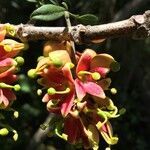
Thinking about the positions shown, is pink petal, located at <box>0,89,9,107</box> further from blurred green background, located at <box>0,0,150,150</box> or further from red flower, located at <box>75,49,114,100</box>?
blurred green background, located at <box>0,0,150,150</box>

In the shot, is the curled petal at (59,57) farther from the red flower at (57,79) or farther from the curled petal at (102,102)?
the curled petal at (102,102)

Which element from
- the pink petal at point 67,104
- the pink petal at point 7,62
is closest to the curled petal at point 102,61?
the pink petal at point 67,104

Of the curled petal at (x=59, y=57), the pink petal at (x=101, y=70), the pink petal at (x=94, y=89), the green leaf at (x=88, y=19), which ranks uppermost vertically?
the green leaf at (x=88, y=19)

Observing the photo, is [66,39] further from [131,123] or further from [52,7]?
[131,123]

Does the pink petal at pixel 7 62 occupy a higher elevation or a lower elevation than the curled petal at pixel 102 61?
higher

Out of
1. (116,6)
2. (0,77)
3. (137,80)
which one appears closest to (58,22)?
(116,6)

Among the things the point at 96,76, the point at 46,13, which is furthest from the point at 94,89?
the point at 46,13

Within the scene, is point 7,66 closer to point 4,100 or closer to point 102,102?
point 4,100
